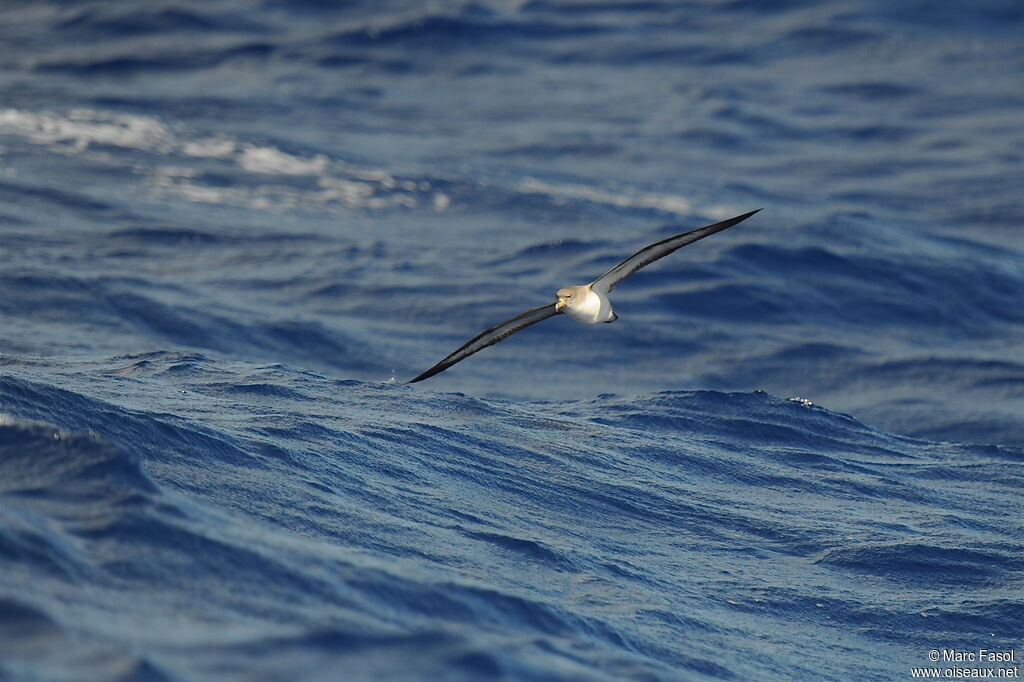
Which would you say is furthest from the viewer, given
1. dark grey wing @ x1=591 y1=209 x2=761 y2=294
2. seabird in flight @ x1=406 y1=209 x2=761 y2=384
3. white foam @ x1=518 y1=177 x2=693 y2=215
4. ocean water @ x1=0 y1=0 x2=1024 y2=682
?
white foam @ x1=518 y1=177 x2=693 y2=215

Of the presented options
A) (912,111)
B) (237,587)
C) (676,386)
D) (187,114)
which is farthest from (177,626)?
(912,111)

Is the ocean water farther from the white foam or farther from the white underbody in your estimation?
the white underbody

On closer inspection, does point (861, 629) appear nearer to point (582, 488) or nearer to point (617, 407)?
point (582, 488)

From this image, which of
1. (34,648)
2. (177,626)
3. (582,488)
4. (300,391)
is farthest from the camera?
(300,391)

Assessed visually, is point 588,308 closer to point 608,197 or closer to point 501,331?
point 501,331

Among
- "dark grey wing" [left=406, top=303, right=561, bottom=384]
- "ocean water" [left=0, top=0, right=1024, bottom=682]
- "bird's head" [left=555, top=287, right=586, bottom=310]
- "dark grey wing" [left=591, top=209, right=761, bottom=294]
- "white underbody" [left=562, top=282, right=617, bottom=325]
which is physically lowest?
"ocean water" [left=0, top=0, right=1024, bottom=682]


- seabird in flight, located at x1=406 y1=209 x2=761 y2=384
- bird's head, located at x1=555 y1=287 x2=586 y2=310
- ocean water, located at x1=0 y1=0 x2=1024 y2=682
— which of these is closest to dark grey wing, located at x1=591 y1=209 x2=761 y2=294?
seabird in flight, located at x1=406 y1=209 x2=761 y2=384

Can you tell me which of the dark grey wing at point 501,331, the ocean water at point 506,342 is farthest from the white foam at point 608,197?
the dark grey wing at point 501,331

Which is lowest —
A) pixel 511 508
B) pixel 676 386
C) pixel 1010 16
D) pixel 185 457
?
pixel 676 386
